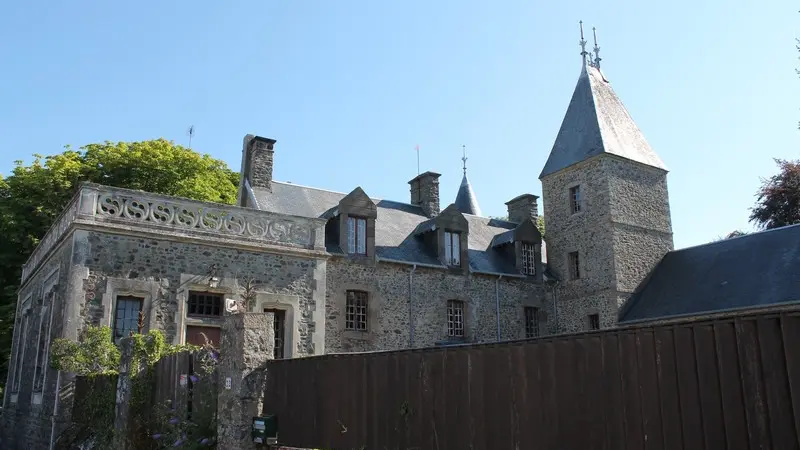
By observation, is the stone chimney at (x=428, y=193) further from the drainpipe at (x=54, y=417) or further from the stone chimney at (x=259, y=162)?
the drainpipe at (x=54, y=417)

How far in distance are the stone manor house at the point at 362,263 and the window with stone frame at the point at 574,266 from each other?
0.15ft

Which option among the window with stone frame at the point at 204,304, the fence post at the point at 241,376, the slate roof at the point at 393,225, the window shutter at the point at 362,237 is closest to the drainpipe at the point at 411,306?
the slate roof at the point at 393,225

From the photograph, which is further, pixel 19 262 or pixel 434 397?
pixel 19 262

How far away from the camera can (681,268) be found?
66.9 ft

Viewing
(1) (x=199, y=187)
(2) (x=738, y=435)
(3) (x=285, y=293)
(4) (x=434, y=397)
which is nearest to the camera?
(2) (x=738, y=435)

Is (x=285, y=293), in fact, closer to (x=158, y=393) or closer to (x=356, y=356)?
(x=158, y=393)

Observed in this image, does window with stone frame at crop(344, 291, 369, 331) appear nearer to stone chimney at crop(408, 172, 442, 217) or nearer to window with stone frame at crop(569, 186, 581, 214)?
stone chimney at crop(408, 172, 442, 217)

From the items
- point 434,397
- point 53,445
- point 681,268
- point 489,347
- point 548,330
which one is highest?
point 681,268

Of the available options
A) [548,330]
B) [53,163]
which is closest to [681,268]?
[548,330]

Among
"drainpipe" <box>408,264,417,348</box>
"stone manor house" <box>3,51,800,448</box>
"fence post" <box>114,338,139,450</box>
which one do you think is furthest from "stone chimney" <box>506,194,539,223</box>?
"fence post" <box>114,338,139,450</box>

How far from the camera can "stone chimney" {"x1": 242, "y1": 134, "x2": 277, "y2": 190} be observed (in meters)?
18.6

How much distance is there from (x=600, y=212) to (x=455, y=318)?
582cm

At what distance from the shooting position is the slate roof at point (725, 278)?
1680 centimetres

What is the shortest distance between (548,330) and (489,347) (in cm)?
1558
